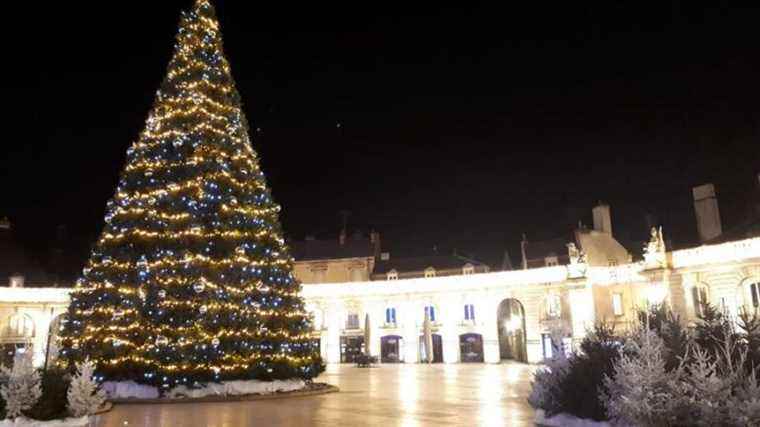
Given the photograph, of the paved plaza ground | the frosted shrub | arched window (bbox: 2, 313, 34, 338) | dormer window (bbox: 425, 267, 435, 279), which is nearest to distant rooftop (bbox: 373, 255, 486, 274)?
dormer window (bbox: 425, 267, 435, 279)

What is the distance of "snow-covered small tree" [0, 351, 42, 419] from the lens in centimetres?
1336

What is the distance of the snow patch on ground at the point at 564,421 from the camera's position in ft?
37.5

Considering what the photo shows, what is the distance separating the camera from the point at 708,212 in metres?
41.4

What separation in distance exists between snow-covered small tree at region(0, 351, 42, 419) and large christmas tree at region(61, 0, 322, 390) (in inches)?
230

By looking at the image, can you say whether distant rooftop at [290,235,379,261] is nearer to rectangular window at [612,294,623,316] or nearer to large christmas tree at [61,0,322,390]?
rectangular window at [612,294,623,316]

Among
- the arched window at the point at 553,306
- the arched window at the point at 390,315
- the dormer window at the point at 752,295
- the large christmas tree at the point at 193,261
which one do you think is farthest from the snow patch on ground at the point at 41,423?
the arched window at the point at 390,315

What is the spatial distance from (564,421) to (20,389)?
11890 millimetres

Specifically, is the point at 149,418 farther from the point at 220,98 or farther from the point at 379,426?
the point at 220,98

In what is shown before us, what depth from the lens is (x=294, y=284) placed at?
22.8 meters

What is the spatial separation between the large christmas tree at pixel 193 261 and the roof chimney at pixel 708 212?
103 ft

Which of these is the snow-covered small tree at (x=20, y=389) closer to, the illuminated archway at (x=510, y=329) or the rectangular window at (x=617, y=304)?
the rectangular window at (x=617, y=304)

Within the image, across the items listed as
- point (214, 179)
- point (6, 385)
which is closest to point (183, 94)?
point (214, 179)

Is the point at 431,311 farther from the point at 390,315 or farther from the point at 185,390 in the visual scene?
the point at 185,390

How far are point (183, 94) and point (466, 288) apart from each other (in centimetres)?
3193
